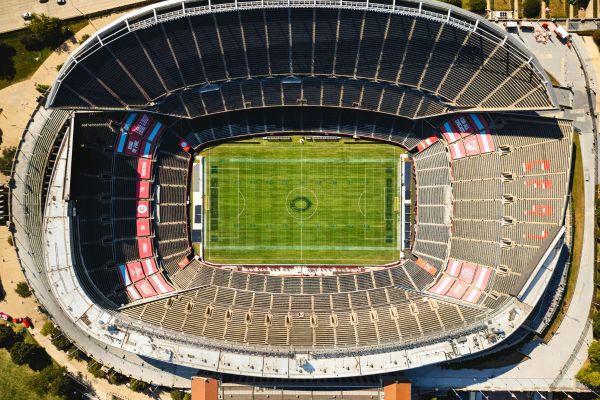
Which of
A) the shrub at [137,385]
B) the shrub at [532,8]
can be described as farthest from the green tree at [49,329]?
the shrub at [532,8]

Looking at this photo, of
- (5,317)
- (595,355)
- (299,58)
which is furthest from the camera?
(5,317)

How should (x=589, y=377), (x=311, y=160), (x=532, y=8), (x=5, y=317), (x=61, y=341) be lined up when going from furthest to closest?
(x=311, y=160) < (x=532, y=8) < (x=5, y=317) < (x=61, y=341) < (x=589, y=377)

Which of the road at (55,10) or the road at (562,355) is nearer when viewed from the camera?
the road at (562,355)

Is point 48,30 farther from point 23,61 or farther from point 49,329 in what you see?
point 49,329

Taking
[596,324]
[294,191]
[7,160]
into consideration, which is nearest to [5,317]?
[7,160]

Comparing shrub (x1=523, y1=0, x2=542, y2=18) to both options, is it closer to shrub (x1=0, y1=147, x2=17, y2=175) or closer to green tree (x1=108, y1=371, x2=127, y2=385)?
shrub (x1=0, y1=147, x2=17, y2=175)

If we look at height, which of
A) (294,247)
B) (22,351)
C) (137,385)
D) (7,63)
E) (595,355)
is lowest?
(137,385)

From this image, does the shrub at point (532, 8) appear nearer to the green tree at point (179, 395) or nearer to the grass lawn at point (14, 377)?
the green tree at point (179, 395)
